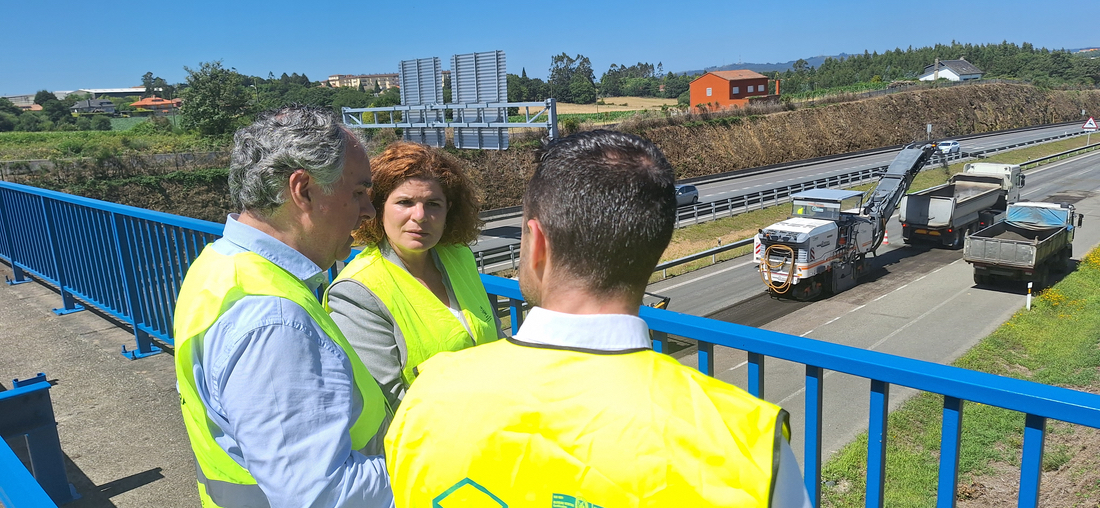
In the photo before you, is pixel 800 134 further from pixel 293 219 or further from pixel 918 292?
pixel 293 219

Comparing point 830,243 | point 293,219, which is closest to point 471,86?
point 830,243

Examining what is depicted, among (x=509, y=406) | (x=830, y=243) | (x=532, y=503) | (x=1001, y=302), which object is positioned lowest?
(x=1001, y=302)

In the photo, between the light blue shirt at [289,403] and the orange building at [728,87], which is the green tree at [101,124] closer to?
the orange building at [728,87]

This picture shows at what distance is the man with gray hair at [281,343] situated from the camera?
162cm

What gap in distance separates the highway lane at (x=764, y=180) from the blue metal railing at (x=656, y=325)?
69.6 ft

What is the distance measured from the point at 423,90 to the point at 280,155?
26243mm

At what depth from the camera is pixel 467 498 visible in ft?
4.24

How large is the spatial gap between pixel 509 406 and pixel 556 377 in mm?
97

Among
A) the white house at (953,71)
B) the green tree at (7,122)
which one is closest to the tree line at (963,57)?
the white house at (953,71)

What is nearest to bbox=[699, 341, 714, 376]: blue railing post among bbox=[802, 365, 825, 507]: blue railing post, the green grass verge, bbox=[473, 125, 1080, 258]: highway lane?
bbox=[802, 365, 825, 507]: blue railing post

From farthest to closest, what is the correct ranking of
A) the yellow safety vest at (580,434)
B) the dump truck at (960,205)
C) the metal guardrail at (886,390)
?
1. the dump truck at (960,205)
2. the metal guardrail at (886,390)
3. the yellow safety vest at (580,434)

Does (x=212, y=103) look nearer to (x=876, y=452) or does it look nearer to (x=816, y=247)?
(x=816, y=247)

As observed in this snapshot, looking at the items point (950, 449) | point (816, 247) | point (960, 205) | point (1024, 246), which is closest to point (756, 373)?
point (950, 449)

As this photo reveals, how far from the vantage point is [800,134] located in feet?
208
